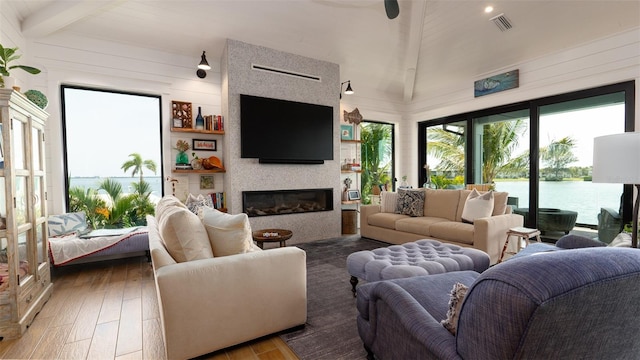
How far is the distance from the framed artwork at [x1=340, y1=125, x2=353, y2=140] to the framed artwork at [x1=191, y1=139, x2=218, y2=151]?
7.96 feet

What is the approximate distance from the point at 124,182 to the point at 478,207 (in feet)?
15.7

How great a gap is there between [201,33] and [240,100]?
39.1 inches

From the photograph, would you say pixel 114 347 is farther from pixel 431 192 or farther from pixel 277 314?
pixel 431 192

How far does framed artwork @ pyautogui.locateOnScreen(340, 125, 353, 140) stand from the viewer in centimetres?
602

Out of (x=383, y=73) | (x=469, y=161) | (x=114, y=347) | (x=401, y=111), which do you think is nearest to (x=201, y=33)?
(x=383, y=73)

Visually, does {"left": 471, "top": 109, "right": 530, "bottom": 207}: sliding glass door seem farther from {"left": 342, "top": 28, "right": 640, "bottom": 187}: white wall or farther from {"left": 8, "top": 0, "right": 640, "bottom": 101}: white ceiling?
{"left": 8, "top": 0, "right": 640, "bottom": 101}: white ceiling

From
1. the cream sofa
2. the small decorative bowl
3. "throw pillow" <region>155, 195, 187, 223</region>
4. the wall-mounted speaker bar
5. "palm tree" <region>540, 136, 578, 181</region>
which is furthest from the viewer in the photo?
the wall-mounted speaker bar

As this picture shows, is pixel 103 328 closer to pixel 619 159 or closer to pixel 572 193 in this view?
pixel 619 159

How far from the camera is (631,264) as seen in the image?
0.85 metres

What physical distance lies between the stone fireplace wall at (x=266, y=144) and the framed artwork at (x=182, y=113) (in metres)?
0.51

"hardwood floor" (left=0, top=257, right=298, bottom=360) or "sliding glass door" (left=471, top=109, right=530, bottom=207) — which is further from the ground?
"sliding glass door" (left=471, top=109, right=530, bottom=207)

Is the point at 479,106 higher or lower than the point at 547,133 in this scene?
higher

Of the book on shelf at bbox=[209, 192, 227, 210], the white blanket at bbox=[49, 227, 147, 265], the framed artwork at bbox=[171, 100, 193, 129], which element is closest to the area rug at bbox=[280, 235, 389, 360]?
the book on shelf at bbox=[209, 192, 227, 210]

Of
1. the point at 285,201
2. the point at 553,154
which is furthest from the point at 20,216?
the point at 553,154
